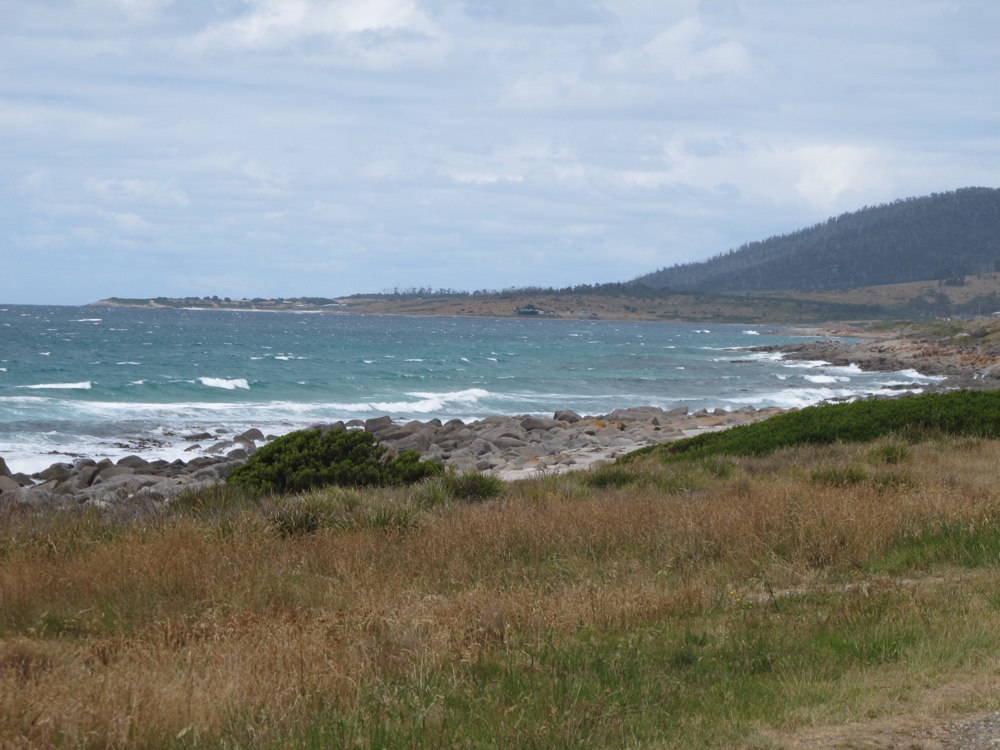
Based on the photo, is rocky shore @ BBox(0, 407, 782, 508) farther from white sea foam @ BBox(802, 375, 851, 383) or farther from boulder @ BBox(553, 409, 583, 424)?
white sea foam @ BBox(802, 375, 851, 383)

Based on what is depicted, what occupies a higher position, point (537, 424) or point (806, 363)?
point (806, 363)

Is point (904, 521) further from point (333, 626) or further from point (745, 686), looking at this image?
point (333, 626)

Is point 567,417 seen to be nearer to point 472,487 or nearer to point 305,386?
point 305,386

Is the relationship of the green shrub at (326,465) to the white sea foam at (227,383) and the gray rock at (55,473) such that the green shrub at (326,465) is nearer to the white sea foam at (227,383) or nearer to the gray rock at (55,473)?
the gray rock at (55,473)

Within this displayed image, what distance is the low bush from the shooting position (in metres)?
17.9

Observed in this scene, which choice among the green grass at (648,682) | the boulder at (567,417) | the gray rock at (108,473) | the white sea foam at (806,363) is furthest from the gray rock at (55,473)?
the white sea foam at (806,363)

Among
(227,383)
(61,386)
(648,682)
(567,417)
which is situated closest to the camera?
(648,682)

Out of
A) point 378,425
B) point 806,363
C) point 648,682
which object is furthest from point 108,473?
point 806,363

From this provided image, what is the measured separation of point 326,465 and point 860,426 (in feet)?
35.3

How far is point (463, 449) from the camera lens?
28359 millimetres

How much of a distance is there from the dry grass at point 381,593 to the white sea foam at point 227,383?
41286 mm

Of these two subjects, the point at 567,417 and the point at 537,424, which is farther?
the point at 567,417

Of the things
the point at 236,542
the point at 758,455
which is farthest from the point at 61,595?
the point at 758,455

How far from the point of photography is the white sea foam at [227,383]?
50.3m
